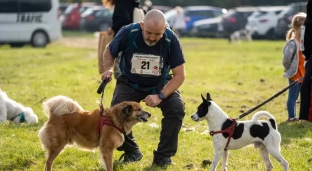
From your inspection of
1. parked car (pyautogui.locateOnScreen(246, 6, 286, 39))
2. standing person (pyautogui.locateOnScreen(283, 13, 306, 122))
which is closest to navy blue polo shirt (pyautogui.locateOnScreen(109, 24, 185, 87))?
standing person (pyautogui.locateOnScreen(283, 13, 306, 122))

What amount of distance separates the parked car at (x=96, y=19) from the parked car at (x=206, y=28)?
6.32 m

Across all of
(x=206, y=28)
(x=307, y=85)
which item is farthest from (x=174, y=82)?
(x=206, y=28)

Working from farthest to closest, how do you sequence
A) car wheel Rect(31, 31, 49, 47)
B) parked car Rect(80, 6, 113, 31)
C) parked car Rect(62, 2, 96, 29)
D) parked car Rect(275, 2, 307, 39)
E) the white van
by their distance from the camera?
parked car Rect(62, 2, 96, 29), parked car Rect(80, 6, 113, 31), parked car Rect(275, 2, 307, 39), car wheel Rect(31, 31, 49, 47), the white van

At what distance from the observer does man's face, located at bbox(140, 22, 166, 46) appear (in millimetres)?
6488

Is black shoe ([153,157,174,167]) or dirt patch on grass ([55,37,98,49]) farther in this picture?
dirt patch on grass ([55,37,98,49])

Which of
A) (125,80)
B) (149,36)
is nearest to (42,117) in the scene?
(125,80)

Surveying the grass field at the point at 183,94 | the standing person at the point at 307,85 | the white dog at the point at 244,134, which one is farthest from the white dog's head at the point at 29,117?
the standing person at the point at 307,85

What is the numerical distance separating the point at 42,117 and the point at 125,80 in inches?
144

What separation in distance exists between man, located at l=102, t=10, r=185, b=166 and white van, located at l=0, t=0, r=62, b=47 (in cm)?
2086

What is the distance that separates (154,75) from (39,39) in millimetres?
21707

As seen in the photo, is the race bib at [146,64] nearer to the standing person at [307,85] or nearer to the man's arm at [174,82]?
the man's arm at [174,82]

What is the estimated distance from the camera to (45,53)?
23.8m

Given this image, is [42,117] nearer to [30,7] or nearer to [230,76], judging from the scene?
[230,76]

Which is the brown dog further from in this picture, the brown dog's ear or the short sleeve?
the short sleeve
